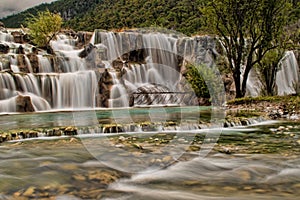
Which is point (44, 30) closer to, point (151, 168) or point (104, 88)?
point (104, 88)

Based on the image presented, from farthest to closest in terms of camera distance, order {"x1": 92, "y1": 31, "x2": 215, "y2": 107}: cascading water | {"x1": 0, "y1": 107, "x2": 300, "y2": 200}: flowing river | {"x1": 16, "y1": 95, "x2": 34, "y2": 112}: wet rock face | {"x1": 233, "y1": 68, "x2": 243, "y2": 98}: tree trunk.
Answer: {"x1": 92, "y1": 31, "x2": 215, "y2": 107}: cascading water
{"x1": 233, "y1": 68, "x2": 243, "y2": 98}: tree trunk
{"x1": 16, "y1": 95, "x2": 34, "y2": 112}: wet rock face
{"x1": 0, "y1": 107, "x2": 300, "y2": 200}: flowing river

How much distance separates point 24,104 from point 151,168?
46.9ft

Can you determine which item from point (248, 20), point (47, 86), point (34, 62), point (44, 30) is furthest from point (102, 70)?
point (248, 20)

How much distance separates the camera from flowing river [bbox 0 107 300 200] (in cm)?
393

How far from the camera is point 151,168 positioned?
5004 mm

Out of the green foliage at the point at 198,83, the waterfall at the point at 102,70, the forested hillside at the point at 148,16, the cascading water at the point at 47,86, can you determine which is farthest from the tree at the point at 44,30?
the forested hillside at the point at 148,16

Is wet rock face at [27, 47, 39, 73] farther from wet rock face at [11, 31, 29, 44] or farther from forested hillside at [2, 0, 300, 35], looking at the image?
forested hillside at [2, 0, 300, 35]

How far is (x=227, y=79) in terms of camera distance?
24.3 meters

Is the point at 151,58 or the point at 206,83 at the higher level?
the point at 151,58

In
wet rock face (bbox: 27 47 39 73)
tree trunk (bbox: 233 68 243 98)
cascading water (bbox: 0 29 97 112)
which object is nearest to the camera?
tree trunk (bbox: 233 68 243 98)

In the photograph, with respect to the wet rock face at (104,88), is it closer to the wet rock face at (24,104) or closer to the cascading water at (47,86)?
the cascading water at (47,86)

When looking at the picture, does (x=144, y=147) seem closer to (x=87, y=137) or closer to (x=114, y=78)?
(x=87, y=137)

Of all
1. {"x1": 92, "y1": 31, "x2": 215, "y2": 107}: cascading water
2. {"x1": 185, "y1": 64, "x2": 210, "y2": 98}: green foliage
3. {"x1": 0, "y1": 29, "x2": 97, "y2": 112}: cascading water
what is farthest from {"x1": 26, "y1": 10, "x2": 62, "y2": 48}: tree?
{"x1": 185, "y1": 64, "x2": 210, "y2": 98}: green foliage

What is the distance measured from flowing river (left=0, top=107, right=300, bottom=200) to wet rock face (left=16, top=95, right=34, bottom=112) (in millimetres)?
10355
